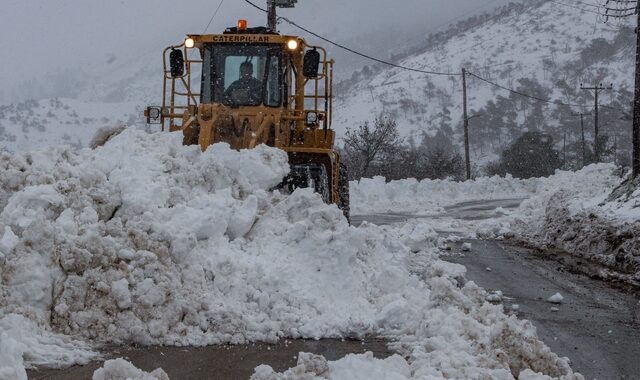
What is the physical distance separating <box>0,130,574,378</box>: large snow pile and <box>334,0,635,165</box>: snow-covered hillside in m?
101

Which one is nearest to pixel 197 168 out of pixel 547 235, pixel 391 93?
pixel 547 235

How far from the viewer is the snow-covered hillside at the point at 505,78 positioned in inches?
4510

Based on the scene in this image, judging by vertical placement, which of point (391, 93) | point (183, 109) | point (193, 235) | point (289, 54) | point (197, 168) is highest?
point (391, 93)

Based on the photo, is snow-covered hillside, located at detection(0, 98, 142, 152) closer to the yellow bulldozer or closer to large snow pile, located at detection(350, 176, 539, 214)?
large snow pile, located at detection(350, 176, 539, 214)

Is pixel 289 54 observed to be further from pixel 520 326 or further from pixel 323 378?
pixel 323 378

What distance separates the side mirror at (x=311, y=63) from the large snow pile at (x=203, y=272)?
3456 millimetres

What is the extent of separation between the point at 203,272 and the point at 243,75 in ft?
18.1

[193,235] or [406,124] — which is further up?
[406,124]

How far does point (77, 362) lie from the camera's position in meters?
4.55

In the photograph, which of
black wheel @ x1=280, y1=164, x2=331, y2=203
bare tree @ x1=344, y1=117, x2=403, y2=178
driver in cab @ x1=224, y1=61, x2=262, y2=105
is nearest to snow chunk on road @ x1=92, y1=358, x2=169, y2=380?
black wheel @ x1=280, y1=164, x2=331, y2=203

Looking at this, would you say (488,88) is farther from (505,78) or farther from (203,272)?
(203,272)

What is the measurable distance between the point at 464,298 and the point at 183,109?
6335 mm

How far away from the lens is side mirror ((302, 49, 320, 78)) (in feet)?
33.1

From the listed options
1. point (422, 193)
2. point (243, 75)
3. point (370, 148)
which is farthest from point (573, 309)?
point (370, 148)
